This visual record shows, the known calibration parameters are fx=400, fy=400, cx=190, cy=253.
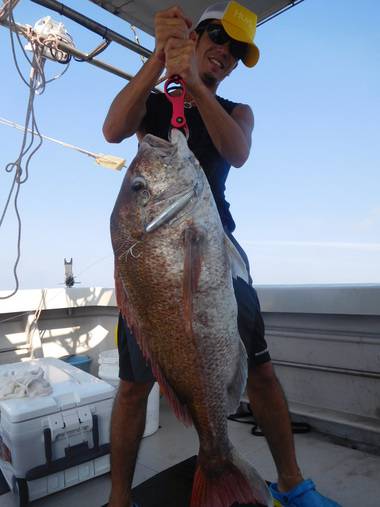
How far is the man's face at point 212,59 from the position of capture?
7.44 ft

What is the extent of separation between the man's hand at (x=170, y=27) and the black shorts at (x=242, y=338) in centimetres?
105

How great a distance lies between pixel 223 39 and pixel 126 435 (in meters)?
2.24

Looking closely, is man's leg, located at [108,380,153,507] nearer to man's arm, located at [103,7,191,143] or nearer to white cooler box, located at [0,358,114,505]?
white cooler box, located at [0,358,114,505]

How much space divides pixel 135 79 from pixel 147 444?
9.68 feet

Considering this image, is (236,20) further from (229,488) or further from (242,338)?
(229,488)

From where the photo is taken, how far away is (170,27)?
1579mm

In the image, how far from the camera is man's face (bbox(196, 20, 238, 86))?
227cm

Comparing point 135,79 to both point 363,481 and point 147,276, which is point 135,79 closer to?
point 147,276

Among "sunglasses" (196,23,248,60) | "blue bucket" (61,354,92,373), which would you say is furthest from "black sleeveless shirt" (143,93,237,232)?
"blue bucket" (61,354,92,373)

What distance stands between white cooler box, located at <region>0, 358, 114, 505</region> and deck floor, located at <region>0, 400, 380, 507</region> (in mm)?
108

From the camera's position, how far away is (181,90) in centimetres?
175

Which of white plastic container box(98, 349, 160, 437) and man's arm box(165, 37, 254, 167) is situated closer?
man's arm box(165, 37, 254, 167)

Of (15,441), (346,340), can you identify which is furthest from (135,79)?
(346,340)

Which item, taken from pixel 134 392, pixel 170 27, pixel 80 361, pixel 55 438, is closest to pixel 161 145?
pixel 170 27
